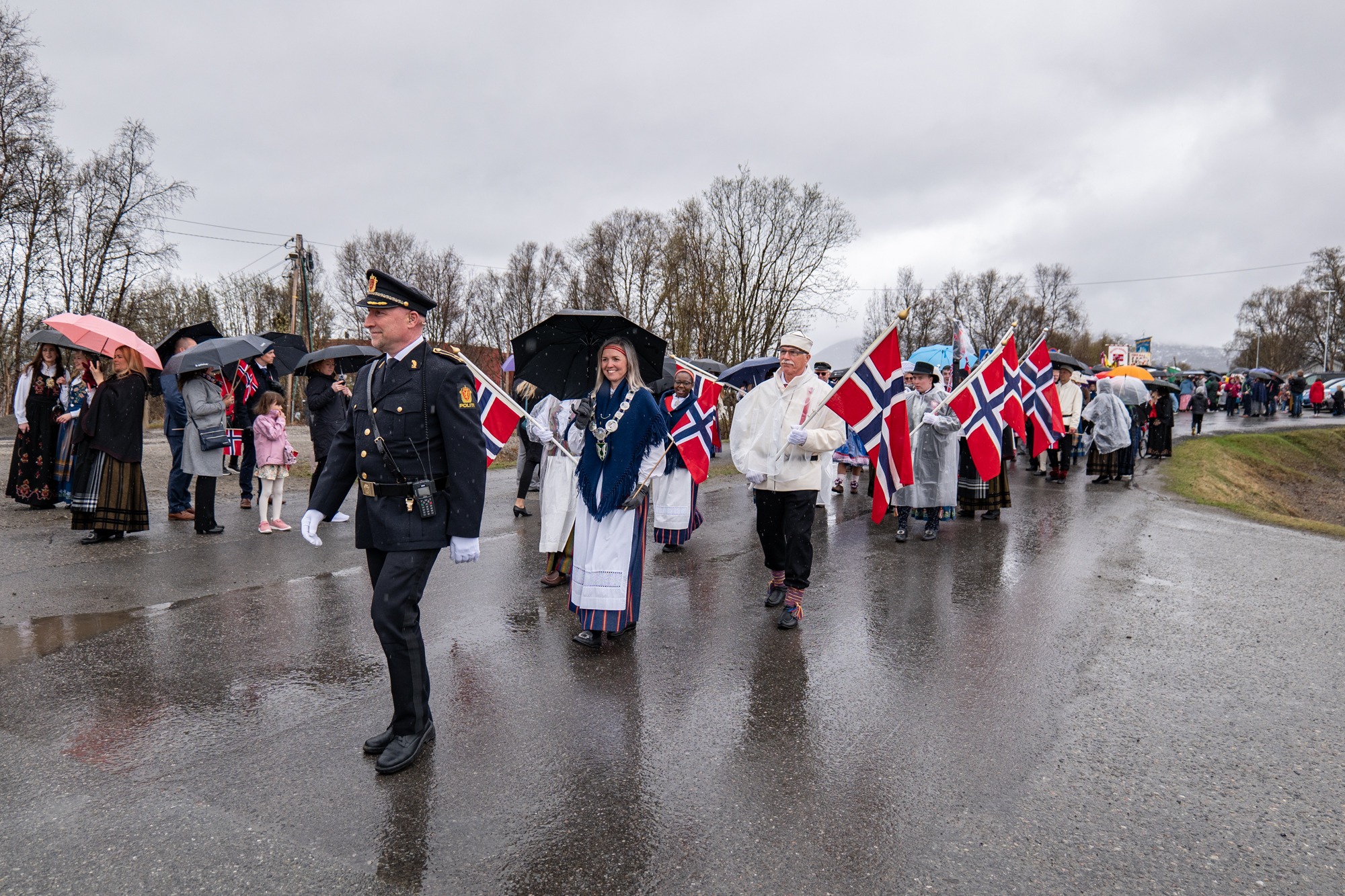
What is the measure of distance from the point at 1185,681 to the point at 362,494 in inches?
184

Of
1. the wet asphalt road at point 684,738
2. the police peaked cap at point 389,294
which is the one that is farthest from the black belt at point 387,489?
the wet asphalt road at point 684,738

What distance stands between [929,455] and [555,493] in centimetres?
494

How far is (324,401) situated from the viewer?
9297 mm

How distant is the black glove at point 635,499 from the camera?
5.09 meters

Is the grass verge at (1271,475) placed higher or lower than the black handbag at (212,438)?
lower

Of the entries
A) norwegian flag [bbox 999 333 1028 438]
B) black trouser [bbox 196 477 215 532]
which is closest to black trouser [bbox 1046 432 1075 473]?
norwegian flag [bbox 999 333 1028 438]

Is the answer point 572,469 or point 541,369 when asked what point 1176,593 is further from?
point 541,369

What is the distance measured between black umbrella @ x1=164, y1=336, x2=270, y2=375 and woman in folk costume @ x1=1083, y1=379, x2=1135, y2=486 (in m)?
13.2

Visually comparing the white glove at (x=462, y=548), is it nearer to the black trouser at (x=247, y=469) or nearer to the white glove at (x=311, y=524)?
the white glove at (x=311, y=524)

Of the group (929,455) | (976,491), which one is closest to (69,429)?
(929,455)

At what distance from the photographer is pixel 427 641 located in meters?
5.23

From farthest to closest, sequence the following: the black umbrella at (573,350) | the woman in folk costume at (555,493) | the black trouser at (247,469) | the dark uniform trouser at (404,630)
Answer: the black trouser at (247,469) → the woman in folk costume at (555,493) → the black umbrella at (573,350) → the dark uniform trouser at (404,630)

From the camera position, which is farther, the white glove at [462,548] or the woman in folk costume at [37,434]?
the woman in folk costume at [37,434]

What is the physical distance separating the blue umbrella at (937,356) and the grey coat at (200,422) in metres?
8.98
